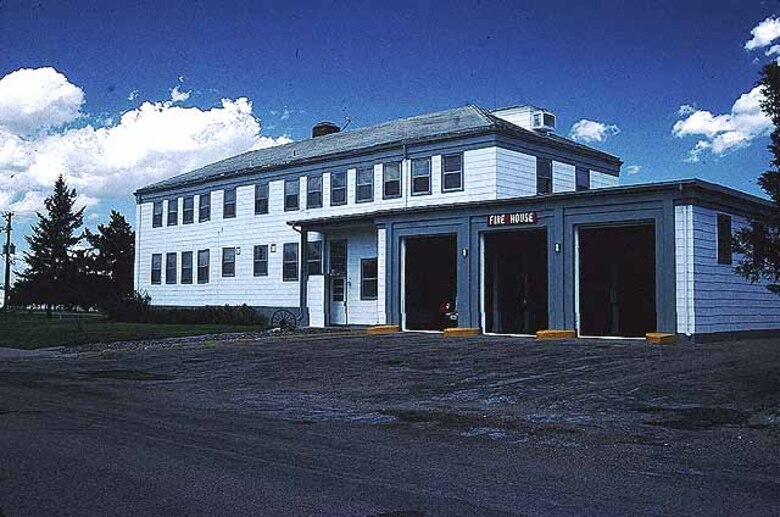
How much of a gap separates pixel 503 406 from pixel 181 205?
106ft

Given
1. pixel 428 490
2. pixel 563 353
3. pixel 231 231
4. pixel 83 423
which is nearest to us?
pixel 428 490

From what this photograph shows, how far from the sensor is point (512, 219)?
24.7m

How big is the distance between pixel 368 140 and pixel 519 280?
29.6ft

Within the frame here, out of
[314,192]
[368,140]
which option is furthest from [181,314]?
[368,140]

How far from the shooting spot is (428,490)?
6.71 meters

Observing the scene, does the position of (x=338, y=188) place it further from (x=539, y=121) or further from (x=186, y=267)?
(x=186, y=267)

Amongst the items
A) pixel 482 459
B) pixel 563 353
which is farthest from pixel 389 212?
pixel 482 459

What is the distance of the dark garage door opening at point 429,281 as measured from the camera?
94.6ft

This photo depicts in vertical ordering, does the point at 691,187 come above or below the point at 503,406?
above

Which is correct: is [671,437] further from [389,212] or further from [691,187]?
[389,212]

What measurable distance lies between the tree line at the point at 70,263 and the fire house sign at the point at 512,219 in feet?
118

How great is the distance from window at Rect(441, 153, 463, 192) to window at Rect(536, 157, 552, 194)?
310cm

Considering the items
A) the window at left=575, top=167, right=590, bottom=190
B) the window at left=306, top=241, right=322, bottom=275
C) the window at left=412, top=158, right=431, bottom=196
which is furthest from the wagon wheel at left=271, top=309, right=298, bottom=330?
the window at left=575, top=167, right=590, bottom=190

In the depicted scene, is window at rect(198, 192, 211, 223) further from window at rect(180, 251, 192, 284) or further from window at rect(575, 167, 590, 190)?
window at rect(575, 167, 590, 190)
